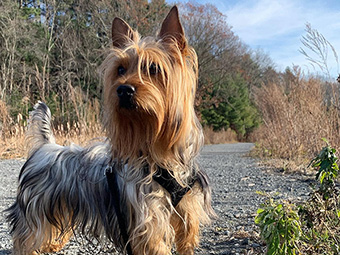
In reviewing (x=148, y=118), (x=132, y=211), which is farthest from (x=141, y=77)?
(x=132, y=211)

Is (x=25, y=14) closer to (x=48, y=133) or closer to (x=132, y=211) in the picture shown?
(x=48, y=133)

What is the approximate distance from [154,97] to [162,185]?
726 mm

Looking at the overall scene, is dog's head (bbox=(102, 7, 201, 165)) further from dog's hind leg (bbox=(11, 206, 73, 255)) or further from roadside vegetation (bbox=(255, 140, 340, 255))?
dog's hind leg (bbox=(11, 206, 73, 255))

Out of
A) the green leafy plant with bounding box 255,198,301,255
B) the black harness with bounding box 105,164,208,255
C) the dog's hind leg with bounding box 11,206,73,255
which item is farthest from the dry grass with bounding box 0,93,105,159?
the green leafy plant with bounding box 255,198,301,255

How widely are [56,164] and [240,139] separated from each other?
3953 centimetres

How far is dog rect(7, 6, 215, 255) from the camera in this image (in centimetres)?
274

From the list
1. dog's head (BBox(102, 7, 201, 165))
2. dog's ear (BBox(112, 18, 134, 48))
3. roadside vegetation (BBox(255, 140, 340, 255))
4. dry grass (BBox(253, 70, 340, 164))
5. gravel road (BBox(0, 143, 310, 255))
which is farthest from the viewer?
dry grass (BBox(253, 70, 340, 164))

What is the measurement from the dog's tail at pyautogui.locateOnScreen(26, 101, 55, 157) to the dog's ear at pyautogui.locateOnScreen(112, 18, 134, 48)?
1365 millimetres

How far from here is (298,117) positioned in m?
9.35

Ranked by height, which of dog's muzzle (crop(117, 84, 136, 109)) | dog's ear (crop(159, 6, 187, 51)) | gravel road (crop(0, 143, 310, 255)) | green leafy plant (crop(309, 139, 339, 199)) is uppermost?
dog's ear (crop(159, 6, 187, 51))

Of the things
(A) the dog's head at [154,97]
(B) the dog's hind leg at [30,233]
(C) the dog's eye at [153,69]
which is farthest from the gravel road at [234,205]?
(C) the dog's eye at [153,69]

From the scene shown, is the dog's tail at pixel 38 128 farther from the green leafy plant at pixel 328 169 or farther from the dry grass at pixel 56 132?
the dry grass at pixel 56 132

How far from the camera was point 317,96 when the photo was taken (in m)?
8.16

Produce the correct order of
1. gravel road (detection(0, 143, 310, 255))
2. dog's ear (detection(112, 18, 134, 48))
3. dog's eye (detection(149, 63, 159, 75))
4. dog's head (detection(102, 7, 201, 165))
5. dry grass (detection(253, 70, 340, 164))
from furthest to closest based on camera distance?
dry grass (detection(253, 70, 340, 164)) < gravel road (detection(0, 143, 310, 255)) < dog's ear (detection(112, 18, 134, 48)) < dog's eye (detection(149, 63, 159, 75)) < dog's head (detection(102, 7, 201, 165))
